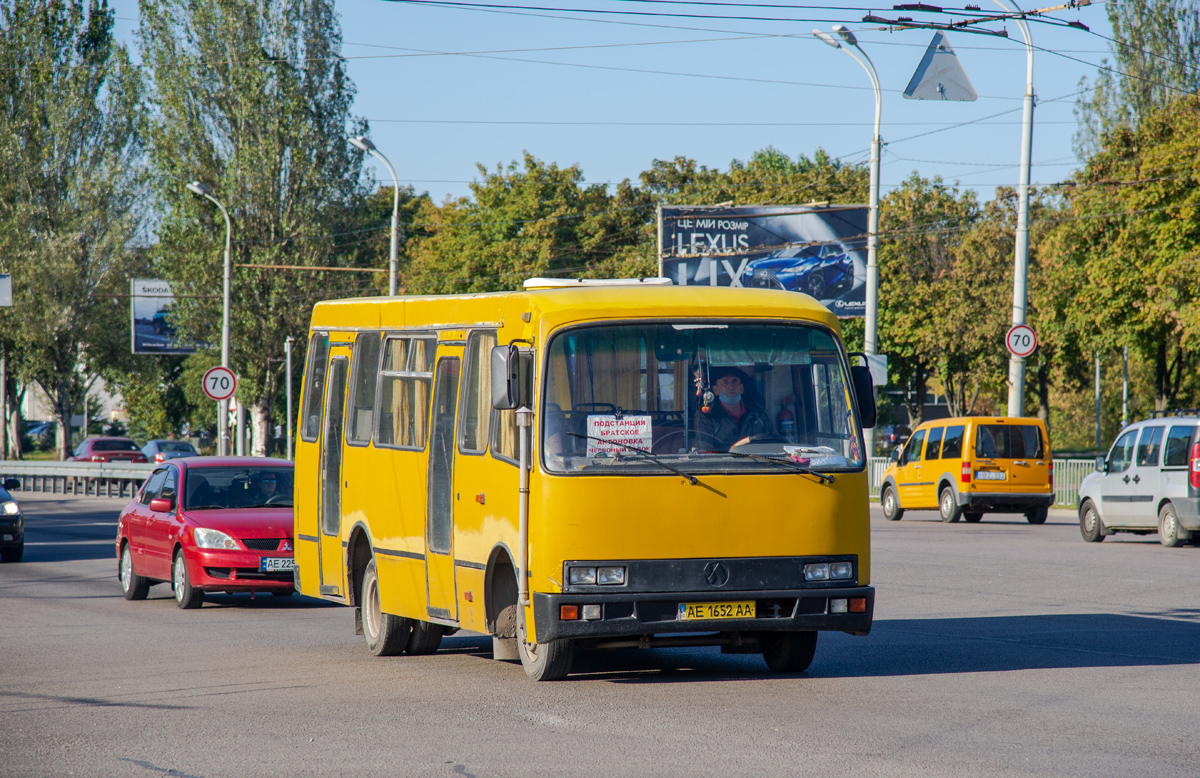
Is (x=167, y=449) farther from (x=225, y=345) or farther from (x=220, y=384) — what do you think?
(x=220, y=384)

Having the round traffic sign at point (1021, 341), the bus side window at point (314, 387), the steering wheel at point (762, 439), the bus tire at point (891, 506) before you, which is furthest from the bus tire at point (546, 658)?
the bus tire at point (891, 506)

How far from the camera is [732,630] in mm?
9609

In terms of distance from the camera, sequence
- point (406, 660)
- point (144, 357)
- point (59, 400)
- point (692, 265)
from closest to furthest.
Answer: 1. point (406, 660)
2. point (692, 265)
3. point (59, 400)
4. point (144, 357)

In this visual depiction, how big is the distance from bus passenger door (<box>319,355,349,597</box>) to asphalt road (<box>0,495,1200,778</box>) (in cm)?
60

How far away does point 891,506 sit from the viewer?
1313 inches

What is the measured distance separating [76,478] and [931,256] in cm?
3595

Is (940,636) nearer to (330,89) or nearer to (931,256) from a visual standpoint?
(330,89)

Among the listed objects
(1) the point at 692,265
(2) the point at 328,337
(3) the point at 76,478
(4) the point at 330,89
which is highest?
(4) the point at 330,89

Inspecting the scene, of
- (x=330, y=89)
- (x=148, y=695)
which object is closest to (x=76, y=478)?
(x=330, y=89)

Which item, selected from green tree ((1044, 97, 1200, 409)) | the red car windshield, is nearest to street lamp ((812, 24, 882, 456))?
green tree ((1044, 97, 1200, 409))

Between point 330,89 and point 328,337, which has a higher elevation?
point 330,89

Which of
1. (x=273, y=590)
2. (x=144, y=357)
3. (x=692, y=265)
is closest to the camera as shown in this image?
(x=273, y=590)

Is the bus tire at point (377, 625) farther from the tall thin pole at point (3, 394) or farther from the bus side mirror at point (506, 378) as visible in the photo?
the tall thin pole at point (3, 394)

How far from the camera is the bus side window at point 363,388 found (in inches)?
477
